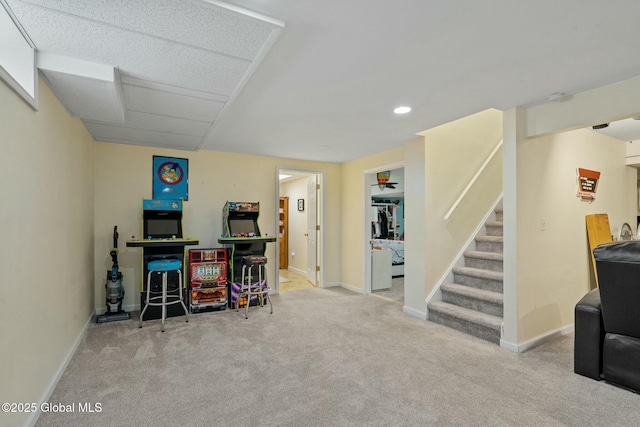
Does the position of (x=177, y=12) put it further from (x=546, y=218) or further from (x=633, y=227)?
(x=633, y=227)

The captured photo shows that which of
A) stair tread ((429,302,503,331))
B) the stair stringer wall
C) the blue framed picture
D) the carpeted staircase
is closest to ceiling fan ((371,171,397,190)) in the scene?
the stair stringer wall

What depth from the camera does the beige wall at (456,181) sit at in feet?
13.1

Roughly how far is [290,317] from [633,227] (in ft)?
16.7

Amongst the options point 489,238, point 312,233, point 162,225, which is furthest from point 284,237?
point 489,238

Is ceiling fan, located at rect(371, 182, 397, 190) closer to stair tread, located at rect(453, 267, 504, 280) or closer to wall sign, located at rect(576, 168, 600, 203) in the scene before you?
stair tread, located at rect(453, 267, 504, 280)

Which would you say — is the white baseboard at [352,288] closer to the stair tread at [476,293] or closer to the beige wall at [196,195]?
the beige wall at [196,195]

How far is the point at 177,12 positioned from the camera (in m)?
1.51

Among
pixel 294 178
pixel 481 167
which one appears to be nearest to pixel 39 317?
pixel 481 167

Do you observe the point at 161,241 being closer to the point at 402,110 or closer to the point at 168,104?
the point at 168,104

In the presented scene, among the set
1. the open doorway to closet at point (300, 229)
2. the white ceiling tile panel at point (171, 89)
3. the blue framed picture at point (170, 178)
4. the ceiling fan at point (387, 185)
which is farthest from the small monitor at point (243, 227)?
the ceiling fan at point (387, 185)

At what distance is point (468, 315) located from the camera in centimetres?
339

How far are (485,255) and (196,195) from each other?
4.14 m

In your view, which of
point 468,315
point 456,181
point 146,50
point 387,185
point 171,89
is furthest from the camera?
point 387,185

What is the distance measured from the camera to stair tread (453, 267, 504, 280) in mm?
3549
